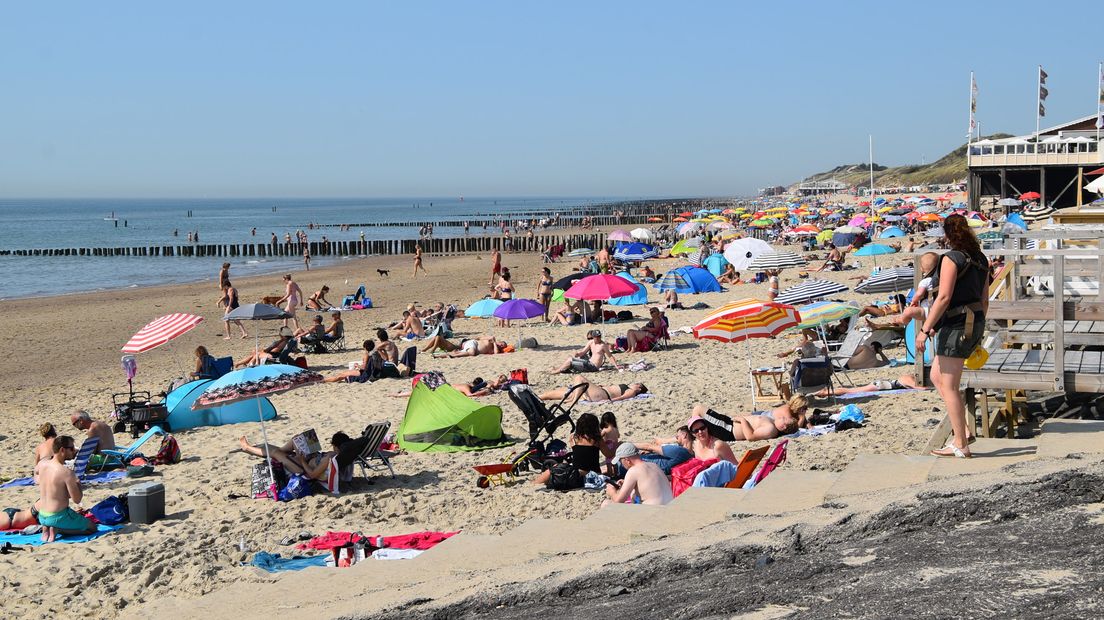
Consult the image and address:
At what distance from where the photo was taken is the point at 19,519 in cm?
800

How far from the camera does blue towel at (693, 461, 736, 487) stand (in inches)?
278

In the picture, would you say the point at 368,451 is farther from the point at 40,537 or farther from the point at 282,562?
the point at 40,537

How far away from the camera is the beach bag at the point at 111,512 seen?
26.3 ft

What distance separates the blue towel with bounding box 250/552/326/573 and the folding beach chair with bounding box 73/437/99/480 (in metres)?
3.46

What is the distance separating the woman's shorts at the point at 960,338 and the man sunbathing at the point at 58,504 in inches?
248

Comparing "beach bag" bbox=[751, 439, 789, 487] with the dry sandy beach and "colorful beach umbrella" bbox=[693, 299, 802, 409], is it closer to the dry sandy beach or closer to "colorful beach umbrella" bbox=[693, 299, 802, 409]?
the dry sandy beach

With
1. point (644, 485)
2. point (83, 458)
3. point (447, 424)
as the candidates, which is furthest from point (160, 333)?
point (644, 485)

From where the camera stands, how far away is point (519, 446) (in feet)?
33.0

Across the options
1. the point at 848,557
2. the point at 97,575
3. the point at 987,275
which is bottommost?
the point at 97,575

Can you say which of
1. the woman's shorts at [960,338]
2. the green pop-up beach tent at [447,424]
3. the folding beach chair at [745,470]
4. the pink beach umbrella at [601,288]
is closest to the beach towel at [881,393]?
the green pop-up beach tent at [447,424]

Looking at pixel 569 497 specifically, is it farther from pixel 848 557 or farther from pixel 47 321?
pixel 47 321

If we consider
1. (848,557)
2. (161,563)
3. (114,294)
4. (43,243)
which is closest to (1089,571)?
(848,557)

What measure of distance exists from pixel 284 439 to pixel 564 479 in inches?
162

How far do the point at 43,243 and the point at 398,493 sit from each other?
76.2 m
